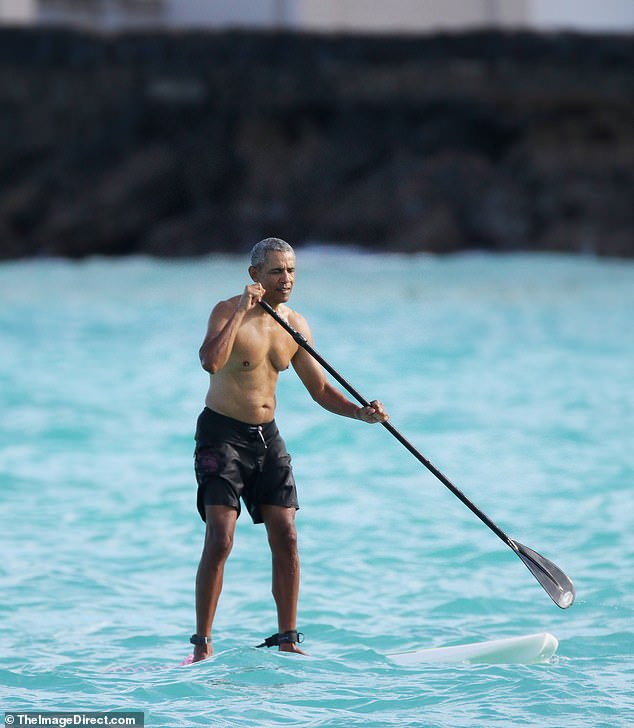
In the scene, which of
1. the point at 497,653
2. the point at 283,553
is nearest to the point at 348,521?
the point at 497,653

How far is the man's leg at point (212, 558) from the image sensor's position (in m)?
4.62

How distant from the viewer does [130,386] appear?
469 inches

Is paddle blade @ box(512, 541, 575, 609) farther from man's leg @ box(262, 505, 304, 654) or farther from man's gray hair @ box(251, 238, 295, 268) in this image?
man's gray hair @ box(251, 238, 295, 268)

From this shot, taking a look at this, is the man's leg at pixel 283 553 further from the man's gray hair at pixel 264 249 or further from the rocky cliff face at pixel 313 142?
the rocky cliff face at pixel 313 142

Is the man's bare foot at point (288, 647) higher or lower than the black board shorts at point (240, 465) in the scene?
lower

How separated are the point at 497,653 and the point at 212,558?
1116 mm

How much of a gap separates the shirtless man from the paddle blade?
2.64ft

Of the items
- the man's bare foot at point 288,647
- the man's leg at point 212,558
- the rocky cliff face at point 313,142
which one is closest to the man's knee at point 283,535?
the man's leg at point 212,558

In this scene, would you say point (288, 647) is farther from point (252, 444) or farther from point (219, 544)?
point (252, 444)

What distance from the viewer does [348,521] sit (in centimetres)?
771

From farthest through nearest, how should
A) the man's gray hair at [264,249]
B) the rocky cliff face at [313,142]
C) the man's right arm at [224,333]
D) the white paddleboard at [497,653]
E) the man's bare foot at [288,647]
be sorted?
the rocky cliff face at [313,142] < the white paddleboard at [497,653] < the man's bare foot at [288,647] < the man's gray hair at [264,249] < the man's right arm at [224,333]

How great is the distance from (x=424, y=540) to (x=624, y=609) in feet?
5.27

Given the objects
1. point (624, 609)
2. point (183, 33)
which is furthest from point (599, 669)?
point (183, 33)

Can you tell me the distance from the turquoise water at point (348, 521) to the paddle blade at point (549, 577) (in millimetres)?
268
